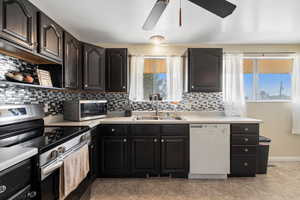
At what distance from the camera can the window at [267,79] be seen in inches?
122

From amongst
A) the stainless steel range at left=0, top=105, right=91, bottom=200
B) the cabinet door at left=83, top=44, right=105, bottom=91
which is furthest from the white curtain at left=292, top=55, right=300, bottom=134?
the stainless steel range at left=0, top=105, right=91, bottom=200

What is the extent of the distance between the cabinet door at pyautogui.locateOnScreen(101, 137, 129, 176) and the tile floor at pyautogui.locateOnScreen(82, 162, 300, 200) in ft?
0.60

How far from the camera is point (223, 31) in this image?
2490 mm

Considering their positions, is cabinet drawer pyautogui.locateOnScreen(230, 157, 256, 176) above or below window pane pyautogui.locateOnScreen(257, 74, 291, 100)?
below

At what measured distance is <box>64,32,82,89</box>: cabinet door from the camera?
2.05m

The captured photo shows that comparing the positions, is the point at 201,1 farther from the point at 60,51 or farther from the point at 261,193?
the point at 261,193

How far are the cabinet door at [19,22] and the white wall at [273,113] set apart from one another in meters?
1.62

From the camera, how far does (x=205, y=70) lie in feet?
8.73

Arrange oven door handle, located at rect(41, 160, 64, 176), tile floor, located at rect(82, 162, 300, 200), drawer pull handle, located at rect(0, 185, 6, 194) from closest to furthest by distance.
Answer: drawer pull handle, located at rect(0, 185, 6, 194) → oven door handle, located at rect(41, 160, 64, 176) → tile floor, located at rect(82, 162, 300, 200)

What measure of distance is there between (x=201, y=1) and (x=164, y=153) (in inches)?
76.3

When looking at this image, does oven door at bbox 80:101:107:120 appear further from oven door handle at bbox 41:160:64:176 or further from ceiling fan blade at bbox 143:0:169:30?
ceiling fan blade at bbox 143:0:169:30

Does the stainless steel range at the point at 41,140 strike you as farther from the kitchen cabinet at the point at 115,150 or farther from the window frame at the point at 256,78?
the window frame at the point at 256,78

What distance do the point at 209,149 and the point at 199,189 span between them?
56 centimetres

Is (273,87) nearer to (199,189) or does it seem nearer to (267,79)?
(267,79)
